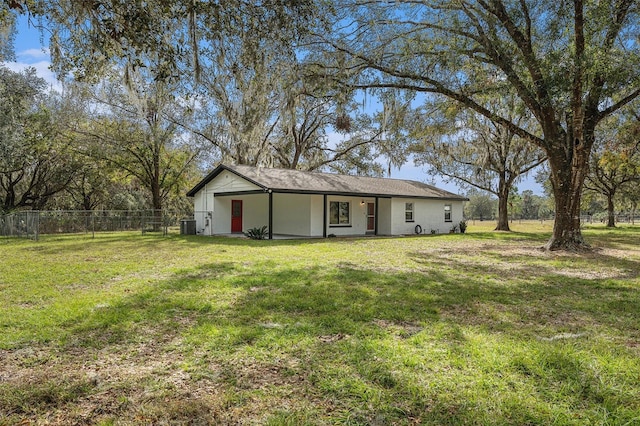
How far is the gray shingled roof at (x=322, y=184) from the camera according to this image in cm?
1627

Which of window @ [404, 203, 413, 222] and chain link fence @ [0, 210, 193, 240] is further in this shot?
window @ [404, 203, 413, 222]

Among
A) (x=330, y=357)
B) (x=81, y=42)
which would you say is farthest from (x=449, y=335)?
(x=81, y=42)

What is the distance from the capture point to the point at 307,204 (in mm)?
17672

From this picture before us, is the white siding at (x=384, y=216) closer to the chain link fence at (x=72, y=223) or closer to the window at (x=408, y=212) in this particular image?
the window at (x=408, y=212)

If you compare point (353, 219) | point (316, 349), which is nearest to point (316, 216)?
point (353, 219)

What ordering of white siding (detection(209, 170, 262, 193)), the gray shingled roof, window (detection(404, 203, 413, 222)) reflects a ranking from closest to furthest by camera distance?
the gray shingled roof → white siding (detection(209, 170, 262, 193)) → window (detection(404, 203, 413, 222))

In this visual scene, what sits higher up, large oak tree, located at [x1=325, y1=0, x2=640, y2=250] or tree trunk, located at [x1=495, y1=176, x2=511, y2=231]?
large oak tree, located at [x1=325, y1=0, x2=640, y2=250]

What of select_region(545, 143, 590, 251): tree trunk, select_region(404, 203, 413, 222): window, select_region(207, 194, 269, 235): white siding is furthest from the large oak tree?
select_region(207, 194, 269, 235): white siding

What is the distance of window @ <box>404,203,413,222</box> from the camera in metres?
20.8

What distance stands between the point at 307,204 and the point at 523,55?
10.2 meters

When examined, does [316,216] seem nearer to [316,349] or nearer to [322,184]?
[322,184]

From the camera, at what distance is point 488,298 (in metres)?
5.66

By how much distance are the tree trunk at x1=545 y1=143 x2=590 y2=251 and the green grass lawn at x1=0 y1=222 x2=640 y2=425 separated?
4.85 meters

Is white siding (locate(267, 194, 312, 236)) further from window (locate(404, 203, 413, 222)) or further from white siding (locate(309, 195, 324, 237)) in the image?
window (locate(404, 203, 413, 222))
